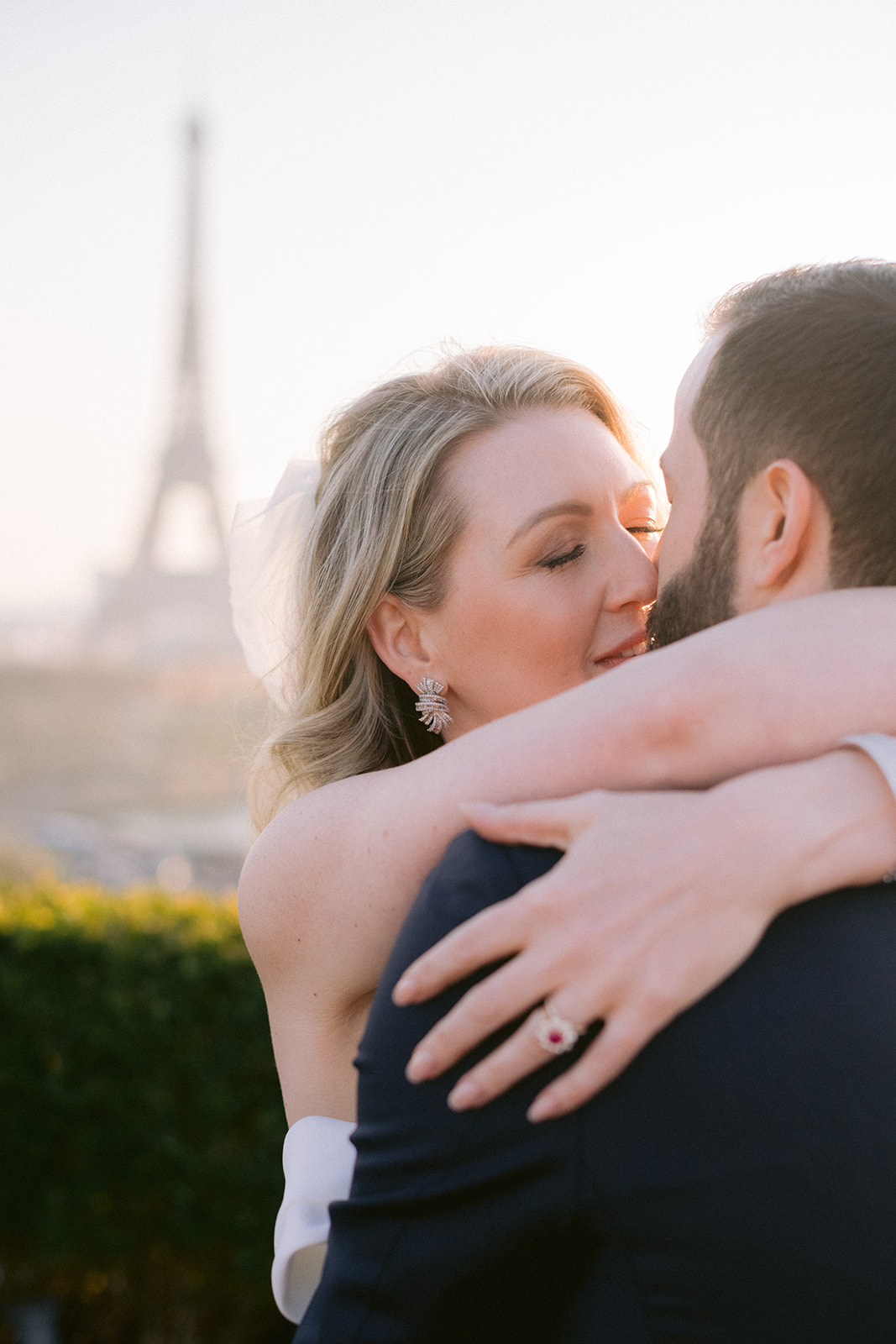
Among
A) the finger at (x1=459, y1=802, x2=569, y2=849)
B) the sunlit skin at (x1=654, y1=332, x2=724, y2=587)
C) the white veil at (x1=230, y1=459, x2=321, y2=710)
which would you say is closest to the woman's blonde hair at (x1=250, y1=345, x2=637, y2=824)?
the white veil at (x1=230, y1=459, x2=321, y2=710)

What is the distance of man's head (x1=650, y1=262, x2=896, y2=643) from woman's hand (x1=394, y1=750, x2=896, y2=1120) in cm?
44

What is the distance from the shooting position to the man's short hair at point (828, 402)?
1.53m

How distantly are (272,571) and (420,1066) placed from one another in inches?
89.6

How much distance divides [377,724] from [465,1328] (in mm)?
1812

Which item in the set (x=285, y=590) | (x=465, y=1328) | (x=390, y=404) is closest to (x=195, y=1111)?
(x=285, y=590)

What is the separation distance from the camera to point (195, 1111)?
4.86 meters

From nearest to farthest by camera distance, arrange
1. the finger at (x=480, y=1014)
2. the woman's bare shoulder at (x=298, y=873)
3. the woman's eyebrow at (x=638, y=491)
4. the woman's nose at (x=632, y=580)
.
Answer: the finger at (x=480, y=1014) < the woman's bare shoulder at (x=298, y=873) < the woman's nose at (x=632, y=580) < the woman's eyebrow at (x=638, y=491)

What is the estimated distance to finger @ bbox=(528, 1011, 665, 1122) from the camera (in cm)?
109

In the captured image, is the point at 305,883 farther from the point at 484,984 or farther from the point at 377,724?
the point at 377,724

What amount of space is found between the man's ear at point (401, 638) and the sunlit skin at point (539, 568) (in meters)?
0.01

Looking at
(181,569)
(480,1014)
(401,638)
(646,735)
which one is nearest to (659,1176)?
(480,1014)

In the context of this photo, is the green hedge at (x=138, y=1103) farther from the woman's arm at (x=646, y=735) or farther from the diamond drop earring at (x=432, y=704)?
the woman's arm at (x=646, y=735)

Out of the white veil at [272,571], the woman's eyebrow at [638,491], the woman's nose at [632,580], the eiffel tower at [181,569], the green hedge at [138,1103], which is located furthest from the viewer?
the eiffel tower at [181,569]

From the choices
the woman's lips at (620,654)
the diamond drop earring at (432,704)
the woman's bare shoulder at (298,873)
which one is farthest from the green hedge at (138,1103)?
the woman's bare shoulder at (298,873)
